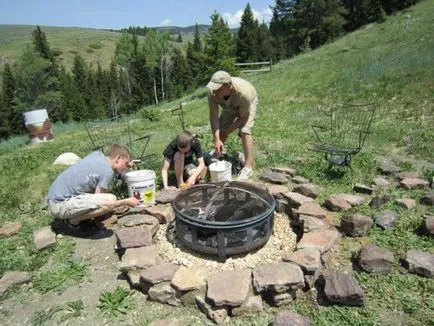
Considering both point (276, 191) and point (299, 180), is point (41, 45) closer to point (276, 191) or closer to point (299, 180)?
point (299, 180)

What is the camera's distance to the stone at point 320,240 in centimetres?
340

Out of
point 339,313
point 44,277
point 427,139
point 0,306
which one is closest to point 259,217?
point 339,313

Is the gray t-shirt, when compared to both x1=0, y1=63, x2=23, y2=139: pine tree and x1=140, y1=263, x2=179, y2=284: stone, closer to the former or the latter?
x1=140, y1=263, x2=179, y2=284: stone

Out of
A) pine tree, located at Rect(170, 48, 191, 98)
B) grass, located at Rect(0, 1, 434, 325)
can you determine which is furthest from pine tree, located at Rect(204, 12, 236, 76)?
pine tree, located at Rect(170, 48, 191, 98)

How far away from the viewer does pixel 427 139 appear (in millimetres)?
6461

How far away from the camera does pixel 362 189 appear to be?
187 inches

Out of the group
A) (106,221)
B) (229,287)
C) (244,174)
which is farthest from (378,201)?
(106,221)

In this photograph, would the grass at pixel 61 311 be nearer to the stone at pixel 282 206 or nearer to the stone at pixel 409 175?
the stone at pixel 282 206

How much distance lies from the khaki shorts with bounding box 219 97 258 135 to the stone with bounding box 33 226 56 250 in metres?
2.72

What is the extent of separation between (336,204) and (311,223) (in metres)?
0.69

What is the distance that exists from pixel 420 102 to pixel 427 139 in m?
1.93

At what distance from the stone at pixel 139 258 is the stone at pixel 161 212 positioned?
653 mm

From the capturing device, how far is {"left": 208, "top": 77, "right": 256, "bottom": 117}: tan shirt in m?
5.03

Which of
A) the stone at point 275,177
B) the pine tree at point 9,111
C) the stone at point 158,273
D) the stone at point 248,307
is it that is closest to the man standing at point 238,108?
the stone at point 275,177
